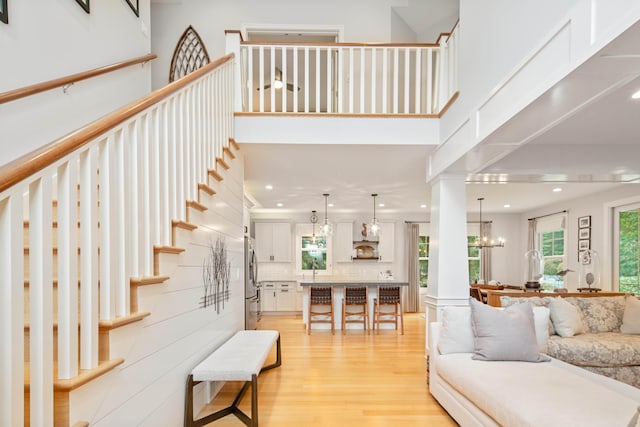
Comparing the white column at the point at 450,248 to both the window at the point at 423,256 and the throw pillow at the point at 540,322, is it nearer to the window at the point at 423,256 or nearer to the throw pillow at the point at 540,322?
the throw pillow at the point at 540,322

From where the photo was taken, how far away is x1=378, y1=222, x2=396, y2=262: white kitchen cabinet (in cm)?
942

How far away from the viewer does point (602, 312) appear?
14.1 ft

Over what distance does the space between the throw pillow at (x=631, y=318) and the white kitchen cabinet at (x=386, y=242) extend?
5.41 meters

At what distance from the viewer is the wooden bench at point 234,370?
265cm

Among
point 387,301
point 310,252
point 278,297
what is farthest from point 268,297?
point 387,301

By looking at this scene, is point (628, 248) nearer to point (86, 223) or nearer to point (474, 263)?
point (474, 263)

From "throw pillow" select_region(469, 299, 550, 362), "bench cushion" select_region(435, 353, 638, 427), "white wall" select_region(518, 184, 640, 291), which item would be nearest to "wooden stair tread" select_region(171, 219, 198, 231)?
"bench cushion" select_region(435, 353, 638, 427)

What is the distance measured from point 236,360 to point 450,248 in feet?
7.73

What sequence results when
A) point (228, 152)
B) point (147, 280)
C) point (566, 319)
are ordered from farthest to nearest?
1. point (566, 319)
2. point (228, 152)
3. point (147, 280)

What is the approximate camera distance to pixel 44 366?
121 centimetres

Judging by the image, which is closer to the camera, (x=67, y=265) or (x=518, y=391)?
(x=67, y=265)

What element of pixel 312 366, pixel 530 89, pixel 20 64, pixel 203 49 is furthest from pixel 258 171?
pixel 530 89

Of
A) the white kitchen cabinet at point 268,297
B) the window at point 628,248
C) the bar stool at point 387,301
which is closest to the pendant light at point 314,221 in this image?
the white kitchen cabinet at point 268,297

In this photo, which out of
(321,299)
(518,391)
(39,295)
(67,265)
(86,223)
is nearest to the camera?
(39,295)
